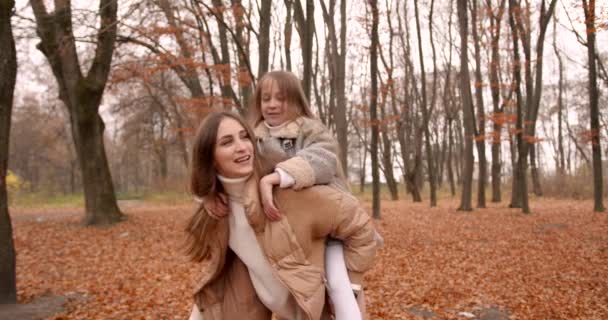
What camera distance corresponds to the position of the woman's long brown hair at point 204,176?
2092 millimetres

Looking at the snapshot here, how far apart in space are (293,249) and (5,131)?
17.3 feet

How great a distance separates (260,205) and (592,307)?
544 centimetres

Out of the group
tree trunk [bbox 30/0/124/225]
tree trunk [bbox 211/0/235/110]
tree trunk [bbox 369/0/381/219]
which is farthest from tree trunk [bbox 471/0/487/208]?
tree trunk [bbox 30/0/124/225]

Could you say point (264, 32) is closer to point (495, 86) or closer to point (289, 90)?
point (289, 90)

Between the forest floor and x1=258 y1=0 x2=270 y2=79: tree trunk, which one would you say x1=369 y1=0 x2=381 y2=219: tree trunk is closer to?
the forest floor

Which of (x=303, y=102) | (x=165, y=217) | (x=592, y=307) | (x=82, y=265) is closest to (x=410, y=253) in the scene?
(x=592, y=307)

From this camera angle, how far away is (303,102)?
8.19 feet

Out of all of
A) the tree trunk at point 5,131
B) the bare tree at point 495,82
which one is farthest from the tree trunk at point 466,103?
the tree trunk at point 5,131

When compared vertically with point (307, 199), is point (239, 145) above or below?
above

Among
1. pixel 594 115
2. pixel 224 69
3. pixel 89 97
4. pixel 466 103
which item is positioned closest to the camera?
pixel 89 97

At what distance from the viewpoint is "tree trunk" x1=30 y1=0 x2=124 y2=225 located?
11.9 metres

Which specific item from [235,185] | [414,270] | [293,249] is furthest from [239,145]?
[414,270]

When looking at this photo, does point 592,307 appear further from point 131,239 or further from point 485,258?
point 131,239

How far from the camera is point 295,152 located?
2.41 metres
